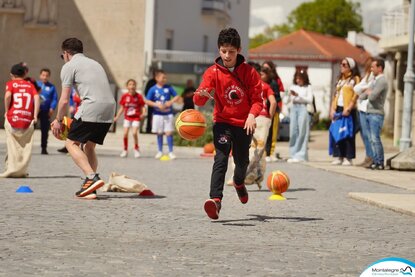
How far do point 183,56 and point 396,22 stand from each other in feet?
46.4

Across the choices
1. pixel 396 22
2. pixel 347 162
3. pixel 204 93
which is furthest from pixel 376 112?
pixel 396 22

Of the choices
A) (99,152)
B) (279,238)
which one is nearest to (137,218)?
(279,238)

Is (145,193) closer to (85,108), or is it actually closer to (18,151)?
(85,108)

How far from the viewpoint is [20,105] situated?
17.5 m

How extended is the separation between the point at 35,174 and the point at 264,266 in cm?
1026

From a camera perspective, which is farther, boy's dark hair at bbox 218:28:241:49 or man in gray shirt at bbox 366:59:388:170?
man in gray shirt at bbox 366:59:388:170

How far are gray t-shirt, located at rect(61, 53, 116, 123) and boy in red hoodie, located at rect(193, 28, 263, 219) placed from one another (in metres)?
2.35

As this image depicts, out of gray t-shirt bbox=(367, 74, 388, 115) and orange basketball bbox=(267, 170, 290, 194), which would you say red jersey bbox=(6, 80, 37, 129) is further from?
gray t-shirt bbox=(367, 74, 388, 115)

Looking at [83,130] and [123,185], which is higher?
[83,130]

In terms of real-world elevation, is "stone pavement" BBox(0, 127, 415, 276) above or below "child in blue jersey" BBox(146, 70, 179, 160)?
below

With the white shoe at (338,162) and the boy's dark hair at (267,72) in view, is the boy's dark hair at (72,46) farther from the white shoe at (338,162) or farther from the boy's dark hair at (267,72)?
the white shoe at (338,162)

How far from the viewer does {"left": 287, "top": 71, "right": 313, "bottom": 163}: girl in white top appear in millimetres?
24641

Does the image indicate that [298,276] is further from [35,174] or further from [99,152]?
[99,152]

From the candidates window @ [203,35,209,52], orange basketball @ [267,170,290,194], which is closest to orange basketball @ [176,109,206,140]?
orange basketball @ [267,170,290,194]
